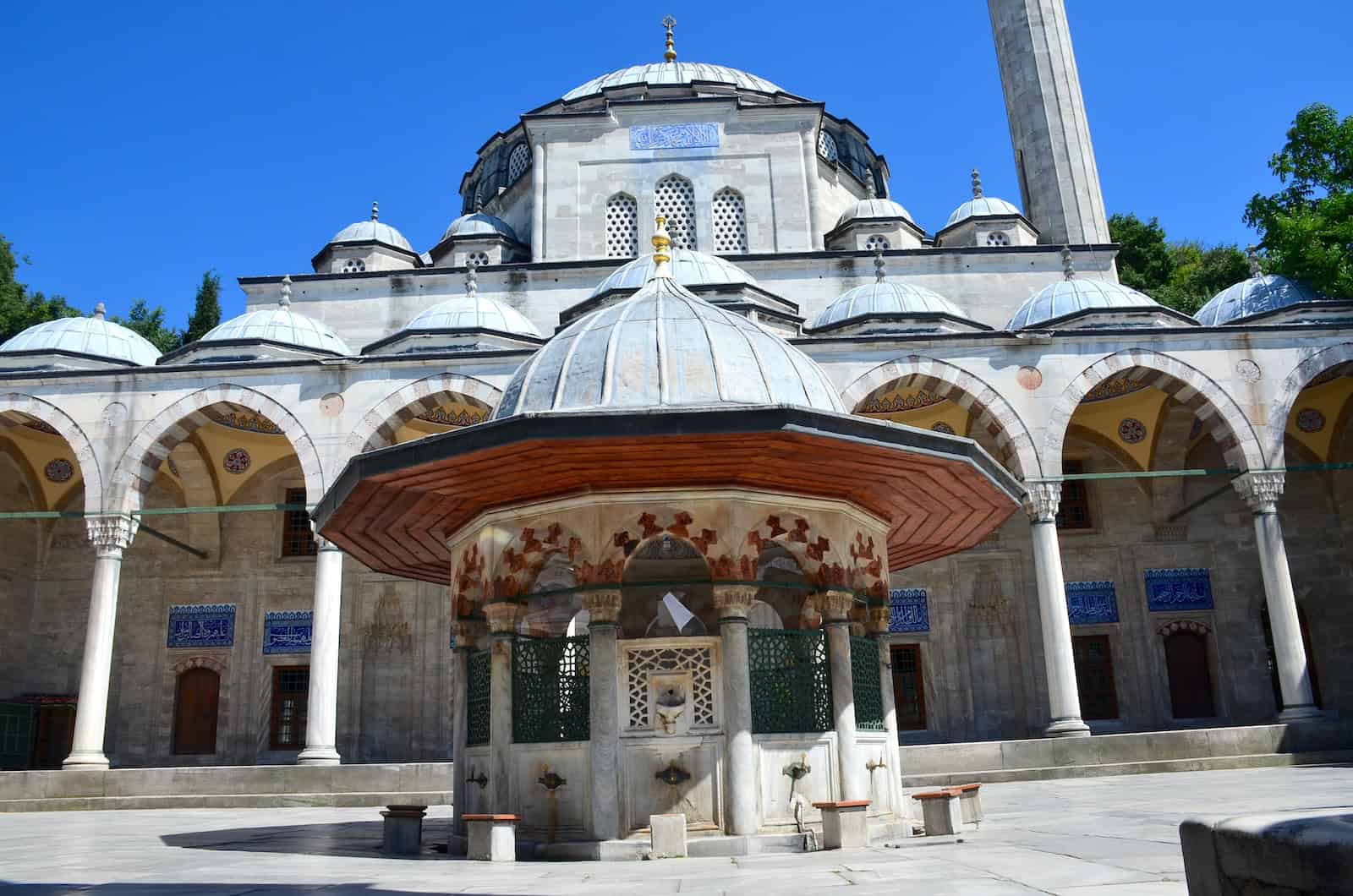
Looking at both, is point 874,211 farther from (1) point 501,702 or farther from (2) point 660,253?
(1) point 501,702

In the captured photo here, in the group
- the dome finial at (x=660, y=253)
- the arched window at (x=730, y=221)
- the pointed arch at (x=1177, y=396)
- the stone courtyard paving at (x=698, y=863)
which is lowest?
the stone courtyard paving at (x=698, y=863)

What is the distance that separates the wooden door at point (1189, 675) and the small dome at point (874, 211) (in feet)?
28.6

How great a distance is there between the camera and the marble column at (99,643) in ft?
42.4

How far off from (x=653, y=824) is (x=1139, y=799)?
4440mm

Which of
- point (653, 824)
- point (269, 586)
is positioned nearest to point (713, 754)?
point (653, 824)

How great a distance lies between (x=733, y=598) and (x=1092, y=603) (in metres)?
12.5

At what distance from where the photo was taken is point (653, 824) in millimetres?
5340

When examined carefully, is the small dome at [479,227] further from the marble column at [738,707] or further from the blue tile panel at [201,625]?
the marble column at [738,707]

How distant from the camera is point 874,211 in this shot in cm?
2038

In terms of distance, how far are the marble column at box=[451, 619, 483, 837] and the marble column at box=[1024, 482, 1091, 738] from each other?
26.7 ft

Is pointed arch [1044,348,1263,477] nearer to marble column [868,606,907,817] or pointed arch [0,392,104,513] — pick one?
marble column [868,606,907,817]

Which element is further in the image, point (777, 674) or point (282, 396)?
point (282, 396)

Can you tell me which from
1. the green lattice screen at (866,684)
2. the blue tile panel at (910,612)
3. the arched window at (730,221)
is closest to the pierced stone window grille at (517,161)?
the arched window at (730,221)

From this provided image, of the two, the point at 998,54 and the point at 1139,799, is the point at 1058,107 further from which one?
the point at 1139,799
